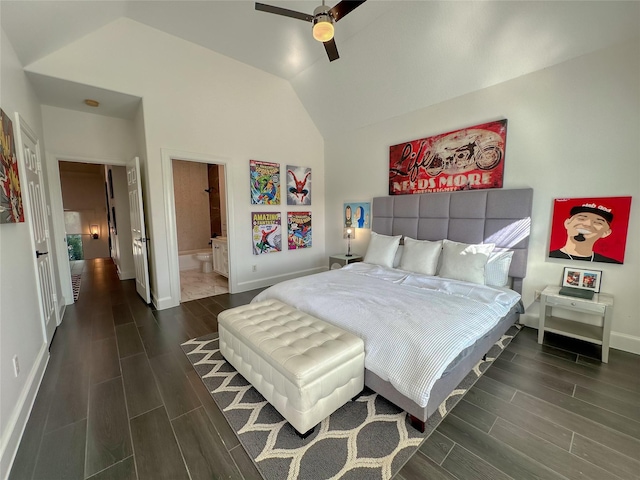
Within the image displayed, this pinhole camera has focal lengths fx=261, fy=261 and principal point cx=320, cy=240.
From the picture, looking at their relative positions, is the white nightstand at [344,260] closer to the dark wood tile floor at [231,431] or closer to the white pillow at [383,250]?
the white pillow at [383,250]

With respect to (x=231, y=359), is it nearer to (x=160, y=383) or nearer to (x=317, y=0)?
(x=160, y=383)

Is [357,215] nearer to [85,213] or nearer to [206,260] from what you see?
[206,260]

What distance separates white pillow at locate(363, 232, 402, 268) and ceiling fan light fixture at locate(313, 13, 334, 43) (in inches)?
100

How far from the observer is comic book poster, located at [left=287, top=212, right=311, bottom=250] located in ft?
16.1

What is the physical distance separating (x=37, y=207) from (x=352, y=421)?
380cm

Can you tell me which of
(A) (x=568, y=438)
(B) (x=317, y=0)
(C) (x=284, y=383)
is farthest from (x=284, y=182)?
(A) (x=568, y=438)

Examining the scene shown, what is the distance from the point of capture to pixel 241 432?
1.60 metres

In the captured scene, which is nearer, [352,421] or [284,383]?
[284,383]

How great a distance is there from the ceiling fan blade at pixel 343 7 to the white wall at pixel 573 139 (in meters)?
1.94

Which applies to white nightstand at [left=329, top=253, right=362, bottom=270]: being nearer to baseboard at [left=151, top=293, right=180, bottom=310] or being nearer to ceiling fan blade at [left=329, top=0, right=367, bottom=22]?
baseboard at [left=151, top=293, right=180, bottom=310]

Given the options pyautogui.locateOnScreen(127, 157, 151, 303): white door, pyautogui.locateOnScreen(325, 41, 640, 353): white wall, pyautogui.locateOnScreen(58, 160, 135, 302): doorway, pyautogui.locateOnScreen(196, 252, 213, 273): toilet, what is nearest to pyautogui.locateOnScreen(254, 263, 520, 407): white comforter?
pyautogui.locateOnScreen(325, 41, 640, 353): white wall

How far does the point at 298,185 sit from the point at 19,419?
13.8ft

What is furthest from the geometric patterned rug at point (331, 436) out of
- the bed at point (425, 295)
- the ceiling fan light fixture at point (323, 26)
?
the ceiling fan light fixture at point (323, 26)

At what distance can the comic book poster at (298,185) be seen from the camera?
479 centimetres
